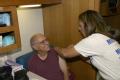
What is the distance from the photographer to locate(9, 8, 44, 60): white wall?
2.36m

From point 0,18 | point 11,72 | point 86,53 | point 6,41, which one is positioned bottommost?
point 11,72

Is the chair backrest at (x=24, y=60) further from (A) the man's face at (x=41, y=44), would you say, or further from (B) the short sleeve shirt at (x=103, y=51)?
(B) the short sleeve shirt at (x=103, y=51)

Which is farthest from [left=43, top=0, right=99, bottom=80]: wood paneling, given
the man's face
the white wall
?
the man's face

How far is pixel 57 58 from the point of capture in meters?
2.17

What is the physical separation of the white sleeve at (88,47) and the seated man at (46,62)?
1.43ft

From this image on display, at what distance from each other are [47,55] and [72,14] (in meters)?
0.56

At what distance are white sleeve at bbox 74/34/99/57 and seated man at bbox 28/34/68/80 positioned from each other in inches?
17.1

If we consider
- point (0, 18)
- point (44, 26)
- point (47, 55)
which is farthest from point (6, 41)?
point (44, 26)

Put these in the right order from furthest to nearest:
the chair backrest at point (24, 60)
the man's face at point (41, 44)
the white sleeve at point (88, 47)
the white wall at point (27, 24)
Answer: the white wall at point (27, 24)
the chair backrest at point (24, 60)
the man's face at point (41, 44)
the white sleeve at point (88, 47)

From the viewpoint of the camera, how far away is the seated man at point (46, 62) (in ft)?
6.95

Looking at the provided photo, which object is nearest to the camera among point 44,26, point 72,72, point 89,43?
point 89,43

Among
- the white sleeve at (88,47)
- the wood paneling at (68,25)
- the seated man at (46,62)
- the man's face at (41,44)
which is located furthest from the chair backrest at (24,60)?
the white sleeve at (88,47)

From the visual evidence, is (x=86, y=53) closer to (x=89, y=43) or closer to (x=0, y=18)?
(x=89, y=43)

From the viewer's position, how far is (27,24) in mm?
2451
